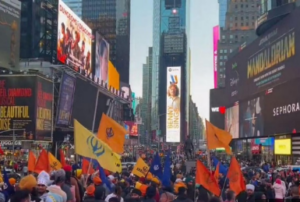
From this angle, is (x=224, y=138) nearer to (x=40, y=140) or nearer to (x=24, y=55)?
(x=40, y=140)

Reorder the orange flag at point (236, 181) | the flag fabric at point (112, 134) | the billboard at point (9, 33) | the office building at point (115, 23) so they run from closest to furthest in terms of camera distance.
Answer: the orange flag at point (236, 181) < the flag fabric at point (112, 134) < the billboard at point (9, 33) < the office building at point (115, 23)

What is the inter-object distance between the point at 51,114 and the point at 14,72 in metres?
5.14

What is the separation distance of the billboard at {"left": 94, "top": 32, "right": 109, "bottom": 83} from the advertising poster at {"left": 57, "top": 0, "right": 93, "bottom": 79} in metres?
5.76

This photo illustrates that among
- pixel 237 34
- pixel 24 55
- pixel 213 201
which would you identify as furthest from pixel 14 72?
pixel 237 34

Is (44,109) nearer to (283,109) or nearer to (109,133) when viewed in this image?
(283,109)

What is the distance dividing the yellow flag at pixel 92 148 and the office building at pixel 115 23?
131669 millimetres

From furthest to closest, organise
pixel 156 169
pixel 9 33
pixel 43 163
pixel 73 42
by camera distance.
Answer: pixel 73 42
pixel 9 33
pixel 156 169
pixel 43 163

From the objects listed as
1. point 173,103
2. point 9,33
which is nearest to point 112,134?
point 9,33

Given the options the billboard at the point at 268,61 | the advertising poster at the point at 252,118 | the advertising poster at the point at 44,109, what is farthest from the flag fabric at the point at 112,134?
the advertising poster at the point at 252,118

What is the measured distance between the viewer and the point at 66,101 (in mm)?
53250

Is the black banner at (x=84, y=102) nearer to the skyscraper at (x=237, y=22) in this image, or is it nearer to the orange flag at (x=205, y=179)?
the orange flag at (x=205, y=179)

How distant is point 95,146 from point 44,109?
37.3m

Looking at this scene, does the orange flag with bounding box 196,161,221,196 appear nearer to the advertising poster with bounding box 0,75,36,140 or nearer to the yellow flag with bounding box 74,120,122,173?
the yellow flag with bounding box 74,120,122,173

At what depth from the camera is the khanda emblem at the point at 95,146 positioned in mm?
11486
